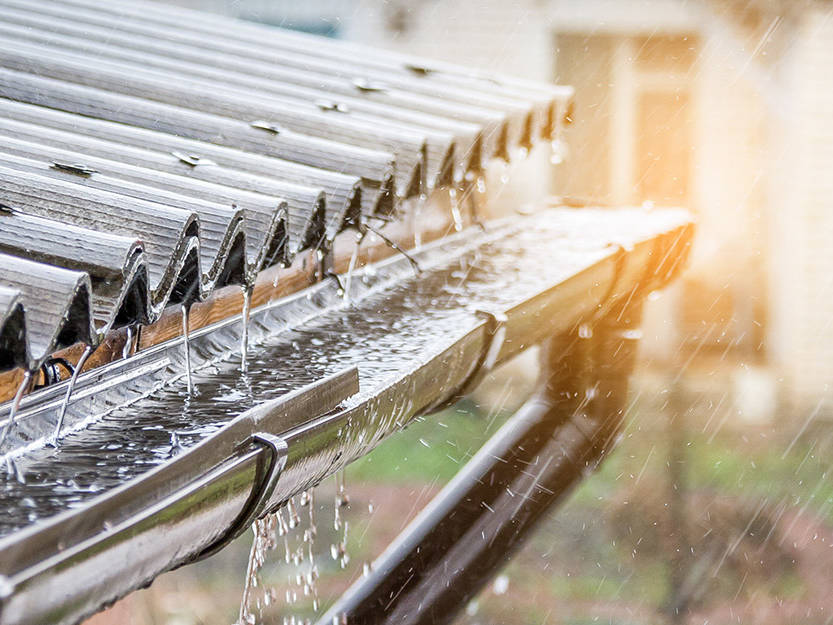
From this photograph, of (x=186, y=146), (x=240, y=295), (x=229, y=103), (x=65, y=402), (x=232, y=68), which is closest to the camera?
(x=65, y=402)

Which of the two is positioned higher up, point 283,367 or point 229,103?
point 229,103

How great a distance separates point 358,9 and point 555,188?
2.90 m

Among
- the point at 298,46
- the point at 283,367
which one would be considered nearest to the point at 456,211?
the point at 298,46

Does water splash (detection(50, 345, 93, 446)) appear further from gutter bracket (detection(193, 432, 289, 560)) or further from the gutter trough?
gutter bracket (detection(193, 432, 289, 560))

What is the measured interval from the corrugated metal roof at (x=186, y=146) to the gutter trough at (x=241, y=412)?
198 mm

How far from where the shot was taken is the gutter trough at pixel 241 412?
3.92 feet

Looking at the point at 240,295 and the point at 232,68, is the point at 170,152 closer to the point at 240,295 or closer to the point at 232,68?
the point at 240,295

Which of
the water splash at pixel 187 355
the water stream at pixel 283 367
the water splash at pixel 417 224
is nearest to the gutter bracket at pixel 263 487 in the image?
the water stream at pixel 283 367

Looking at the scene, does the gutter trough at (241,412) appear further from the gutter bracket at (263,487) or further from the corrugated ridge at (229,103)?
the corrugated ridge at (229,103)

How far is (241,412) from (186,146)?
83cm

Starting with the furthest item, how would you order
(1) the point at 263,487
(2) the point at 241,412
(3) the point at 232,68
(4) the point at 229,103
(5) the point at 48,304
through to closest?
(3) the point at 232,68 < (4) the point at 229,103 < (2) the point at 241,412 < (1) the point at 263,487 < (5) the point at 48,304

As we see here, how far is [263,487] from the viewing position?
5.11 ft

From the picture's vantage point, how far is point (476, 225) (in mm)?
4250

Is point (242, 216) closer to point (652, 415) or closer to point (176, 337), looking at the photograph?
point (176, 337)
